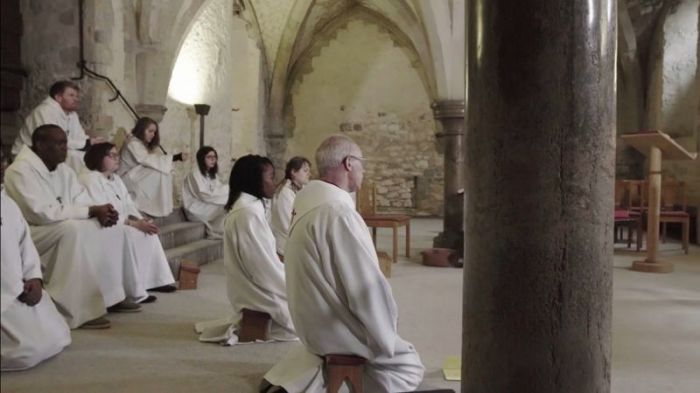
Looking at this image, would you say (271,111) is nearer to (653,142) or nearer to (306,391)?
(653,142)

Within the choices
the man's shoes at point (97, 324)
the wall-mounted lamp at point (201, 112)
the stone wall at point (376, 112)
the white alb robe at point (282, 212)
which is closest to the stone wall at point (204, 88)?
the wall-mounted lamp at point (201, 112)

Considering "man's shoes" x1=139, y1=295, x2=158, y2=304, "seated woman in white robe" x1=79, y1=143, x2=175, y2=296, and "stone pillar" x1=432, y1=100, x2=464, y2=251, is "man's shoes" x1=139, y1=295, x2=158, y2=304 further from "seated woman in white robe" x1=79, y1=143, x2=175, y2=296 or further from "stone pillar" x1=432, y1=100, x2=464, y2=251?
"stone pillar" x1=432, y1=100, x2=464, y2=251

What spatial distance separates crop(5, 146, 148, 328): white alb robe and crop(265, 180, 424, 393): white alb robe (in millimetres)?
1988

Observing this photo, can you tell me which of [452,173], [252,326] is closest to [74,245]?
[252,326]

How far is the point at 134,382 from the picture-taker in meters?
3.47

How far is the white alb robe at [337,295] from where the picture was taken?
2832 millimetres

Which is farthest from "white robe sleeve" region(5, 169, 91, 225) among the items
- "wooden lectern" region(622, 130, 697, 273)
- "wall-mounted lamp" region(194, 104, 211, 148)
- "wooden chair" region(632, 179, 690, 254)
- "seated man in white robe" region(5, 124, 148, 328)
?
"wooden chair" region(632, 179, 690, 254)

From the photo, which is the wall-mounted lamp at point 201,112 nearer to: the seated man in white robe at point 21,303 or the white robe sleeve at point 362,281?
the seated man in white robe at point 21,303

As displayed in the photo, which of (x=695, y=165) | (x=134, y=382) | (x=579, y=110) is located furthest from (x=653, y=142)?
(x=134, y=382)

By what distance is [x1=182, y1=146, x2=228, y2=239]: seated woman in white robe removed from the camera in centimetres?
885

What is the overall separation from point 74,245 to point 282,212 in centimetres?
224

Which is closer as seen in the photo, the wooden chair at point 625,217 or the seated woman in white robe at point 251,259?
the seated woman in white robe at point 251,259

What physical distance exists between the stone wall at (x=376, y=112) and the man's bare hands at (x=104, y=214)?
11969 mm

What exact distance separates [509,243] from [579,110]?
0.57 m
